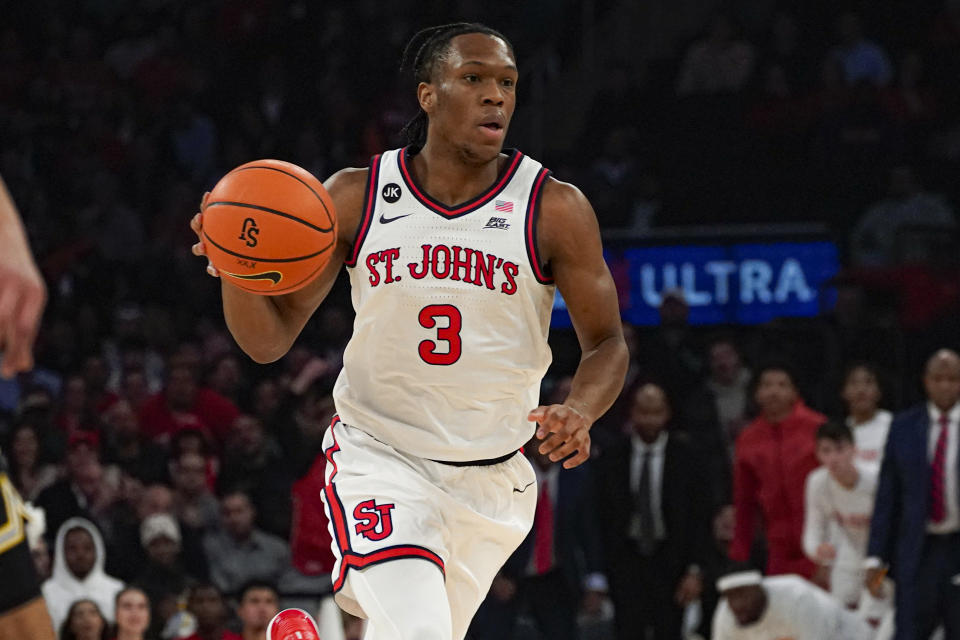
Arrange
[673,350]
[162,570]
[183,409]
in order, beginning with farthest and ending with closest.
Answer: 1. [183,409]
2. [673,350]
3. [162,570]

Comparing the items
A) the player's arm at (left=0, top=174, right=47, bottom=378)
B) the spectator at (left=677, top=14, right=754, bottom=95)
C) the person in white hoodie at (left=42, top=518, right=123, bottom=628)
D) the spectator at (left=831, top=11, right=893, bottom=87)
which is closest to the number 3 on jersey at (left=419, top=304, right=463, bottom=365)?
the player's arm at (left=0, top=174, right=47, bottom=378)

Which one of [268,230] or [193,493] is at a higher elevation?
[268,230]

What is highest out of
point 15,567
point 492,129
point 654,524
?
point 492,129

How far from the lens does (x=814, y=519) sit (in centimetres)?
812

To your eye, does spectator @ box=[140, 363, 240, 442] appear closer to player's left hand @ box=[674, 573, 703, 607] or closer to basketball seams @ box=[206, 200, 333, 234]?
player's left hand @ box=[674, 573, 703, 607]

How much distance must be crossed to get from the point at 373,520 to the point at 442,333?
55 centimetres

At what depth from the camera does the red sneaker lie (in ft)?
15.3

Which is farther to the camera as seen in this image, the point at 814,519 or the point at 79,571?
the point at 79,571

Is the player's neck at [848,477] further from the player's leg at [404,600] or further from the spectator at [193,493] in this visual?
the player's leg at [404,600]

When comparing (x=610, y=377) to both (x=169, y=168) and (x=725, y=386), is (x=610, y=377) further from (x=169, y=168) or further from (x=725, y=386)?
(x=169, y=168)

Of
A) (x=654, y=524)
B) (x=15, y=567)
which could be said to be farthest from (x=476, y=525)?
(x=654, y=524)

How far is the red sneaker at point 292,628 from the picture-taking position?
4.66m

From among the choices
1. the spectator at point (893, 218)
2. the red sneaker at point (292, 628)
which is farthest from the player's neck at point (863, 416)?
the red sneaker at point (292, 628)

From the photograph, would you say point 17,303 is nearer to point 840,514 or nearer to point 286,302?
point 286,302
